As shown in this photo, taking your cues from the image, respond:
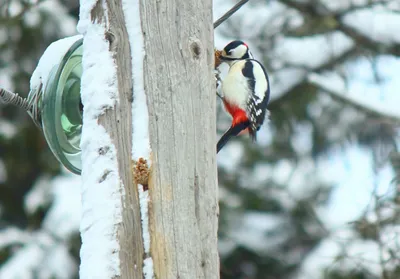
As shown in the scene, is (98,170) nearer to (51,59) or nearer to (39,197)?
(51,59)

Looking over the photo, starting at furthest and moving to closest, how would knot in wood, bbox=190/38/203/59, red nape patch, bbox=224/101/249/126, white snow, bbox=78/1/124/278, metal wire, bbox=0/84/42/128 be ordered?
1. red nape patch, bbox=224/101/249/126
2. metal wire, bbox=0/84/42/128
3. knot in wood, bbox=190/38/203/59
4. white snow, bbox=78/1/124/278

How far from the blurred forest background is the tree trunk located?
409 cm

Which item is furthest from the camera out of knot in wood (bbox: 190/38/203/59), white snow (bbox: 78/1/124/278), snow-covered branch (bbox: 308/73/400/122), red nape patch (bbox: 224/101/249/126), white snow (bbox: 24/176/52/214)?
white snow (bbox: 24/176/52/214)

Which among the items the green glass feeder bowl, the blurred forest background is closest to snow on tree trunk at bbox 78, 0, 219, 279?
the green glass feeder bowl

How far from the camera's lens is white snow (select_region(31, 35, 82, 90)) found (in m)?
2.96

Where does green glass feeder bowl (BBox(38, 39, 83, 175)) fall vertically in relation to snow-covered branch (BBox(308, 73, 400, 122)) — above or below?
below

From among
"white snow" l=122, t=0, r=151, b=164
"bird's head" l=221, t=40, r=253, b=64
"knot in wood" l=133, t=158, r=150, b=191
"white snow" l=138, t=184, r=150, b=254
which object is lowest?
"white snow" l=138, t=184, r=150, b=254

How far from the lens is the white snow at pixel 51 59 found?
2961mm

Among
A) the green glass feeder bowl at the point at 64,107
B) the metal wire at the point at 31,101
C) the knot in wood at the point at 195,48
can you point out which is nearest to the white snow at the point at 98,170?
the knot in wood at the point at 195,48

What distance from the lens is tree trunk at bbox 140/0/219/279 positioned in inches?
93.6

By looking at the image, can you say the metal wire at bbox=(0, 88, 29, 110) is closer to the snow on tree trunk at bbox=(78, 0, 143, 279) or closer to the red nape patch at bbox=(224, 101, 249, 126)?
the snow on tree trunk at bbox=(78, 0, 143, 279)

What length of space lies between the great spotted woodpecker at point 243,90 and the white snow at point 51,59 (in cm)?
121

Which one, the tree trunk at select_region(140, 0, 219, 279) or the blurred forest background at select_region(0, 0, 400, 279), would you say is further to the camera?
the blurred forest background at select_region(0, 0, 400, 279)

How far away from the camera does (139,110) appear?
2.41m
